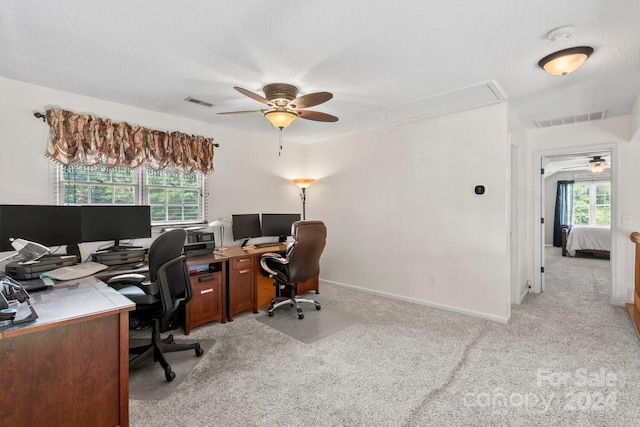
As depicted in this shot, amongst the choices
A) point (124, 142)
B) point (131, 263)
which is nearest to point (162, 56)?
point (124, 142)

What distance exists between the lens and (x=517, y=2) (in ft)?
5.50

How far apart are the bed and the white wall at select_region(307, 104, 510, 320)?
18.2ft

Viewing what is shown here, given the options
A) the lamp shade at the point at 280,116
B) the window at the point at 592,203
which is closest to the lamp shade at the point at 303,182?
the lamp shade at the point at 280,116

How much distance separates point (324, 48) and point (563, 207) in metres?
9.66

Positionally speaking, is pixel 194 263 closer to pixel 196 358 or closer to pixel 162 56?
pixel 196 358

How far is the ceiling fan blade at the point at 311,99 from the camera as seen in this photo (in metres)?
2.42

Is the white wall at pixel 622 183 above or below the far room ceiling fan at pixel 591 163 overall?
below

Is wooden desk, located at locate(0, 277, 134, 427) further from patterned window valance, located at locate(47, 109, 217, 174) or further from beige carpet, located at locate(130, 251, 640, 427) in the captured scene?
patterned window valance, located at locate(47, 109, 217, 174)

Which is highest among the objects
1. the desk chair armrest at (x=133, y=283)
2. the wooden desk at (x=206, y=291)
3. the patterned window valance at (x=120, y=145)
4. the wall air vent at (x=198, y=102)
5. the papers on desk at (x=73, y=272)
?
the wall air vent at (x=198, y=102)

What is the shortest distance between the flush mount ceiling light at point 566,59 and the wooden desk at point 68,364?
320 centimetres

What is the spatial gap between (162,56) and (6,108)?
158 centimetres

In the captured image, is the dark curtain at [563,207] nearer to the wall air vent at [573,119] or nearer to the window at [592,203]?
the window at [592,203]

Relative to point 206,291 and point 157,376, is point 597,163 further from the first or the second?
point 157,376

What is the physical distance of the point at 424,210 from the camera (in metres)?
3.89
